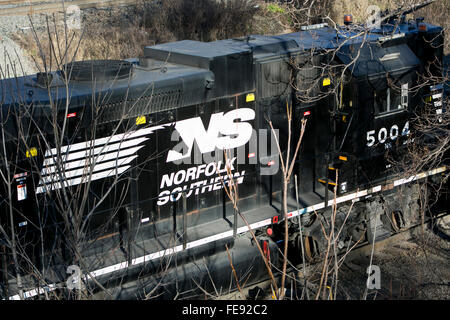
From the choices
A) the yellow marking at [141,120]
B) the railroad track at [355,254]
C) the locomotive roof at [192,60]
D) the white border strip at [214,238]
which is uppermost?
the locomotive roof at [192,60]

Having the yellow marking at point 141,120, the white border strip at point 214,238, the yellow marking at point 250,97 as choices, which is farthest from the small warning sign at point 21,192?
the yellow marking at point 250,97

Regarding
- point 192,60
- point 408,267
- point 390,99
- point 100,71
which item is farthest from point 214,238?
point 390,99

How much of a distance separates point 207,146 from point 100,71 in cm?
183

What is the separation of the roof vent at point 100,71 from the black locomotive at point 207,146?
0.03m

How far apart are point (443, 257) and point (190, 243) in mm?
4884

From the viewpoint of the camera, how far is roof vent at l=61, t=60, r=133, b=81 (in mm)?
Answer: 7938

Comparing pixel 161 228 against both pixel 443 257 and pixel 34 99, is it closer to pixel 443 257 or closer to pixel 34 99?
pixel 34 99

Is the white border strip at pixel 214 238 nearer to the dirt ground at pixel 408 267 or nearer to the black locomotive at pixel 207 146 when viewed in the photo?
the black locomotive at pixel 207 146

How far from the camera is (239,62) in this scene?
8.91m

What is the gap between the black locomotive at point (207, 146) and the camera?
7.36 m

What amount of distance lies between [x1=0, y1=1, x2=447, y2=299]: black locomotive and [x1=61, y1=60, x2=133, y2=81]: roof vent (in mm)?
26
